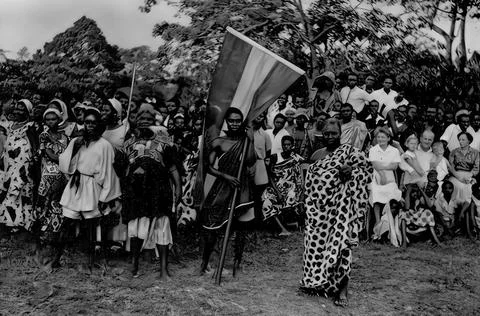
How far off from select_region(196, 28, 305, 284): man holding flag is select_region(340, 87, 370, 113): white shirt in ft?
13.8

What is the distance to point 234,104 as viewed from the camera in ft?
20.5

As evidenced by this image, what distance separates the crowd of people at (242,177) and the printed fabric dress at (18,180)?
0.01 metres

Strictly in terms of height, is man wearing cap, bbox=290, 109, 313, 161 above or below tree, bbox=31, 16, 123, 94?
below

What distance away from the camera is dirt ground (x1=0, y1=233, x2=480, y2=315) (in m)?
5.43

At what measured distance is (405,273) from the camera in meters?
7.12

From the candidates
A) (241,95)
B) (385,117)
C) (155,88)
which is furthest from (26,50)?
(241,95)

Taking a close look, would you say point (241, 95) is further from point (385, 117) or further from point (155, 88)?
point (155, 88)

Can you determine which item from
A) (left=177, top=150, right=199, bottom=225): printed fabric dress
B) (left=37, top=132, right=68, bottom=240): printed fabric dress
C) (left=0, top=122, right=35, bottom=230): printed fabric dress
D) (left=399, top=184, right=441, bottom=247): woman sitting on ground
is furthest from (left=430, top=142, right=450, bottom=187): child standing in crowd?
(left=0, top=122, right=35, bottom=230): printed fabric dress

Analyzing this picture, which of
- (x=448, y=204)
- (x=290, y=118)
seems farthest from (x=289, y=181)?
(x=448, y=204)

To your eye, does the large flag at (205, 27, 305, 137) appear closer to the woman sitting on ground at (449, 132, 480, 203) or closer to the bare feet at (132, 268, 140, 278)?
the bare feet at (132, 268, 140, 278)

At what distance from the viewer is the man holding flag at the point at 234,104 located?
617 cm

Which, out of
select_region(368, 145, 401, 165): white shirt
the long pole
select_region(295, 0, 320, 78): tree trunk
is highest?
select_region(295, 0, 320, 78): tree trunk

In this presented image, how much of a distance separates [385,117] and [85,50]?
10237mm

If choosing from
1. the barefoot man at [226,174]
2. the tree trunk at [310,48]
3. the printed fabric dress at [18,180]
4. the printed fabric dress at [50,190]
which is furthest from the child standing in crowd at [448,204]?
the printed fabric dress at [18,180]
